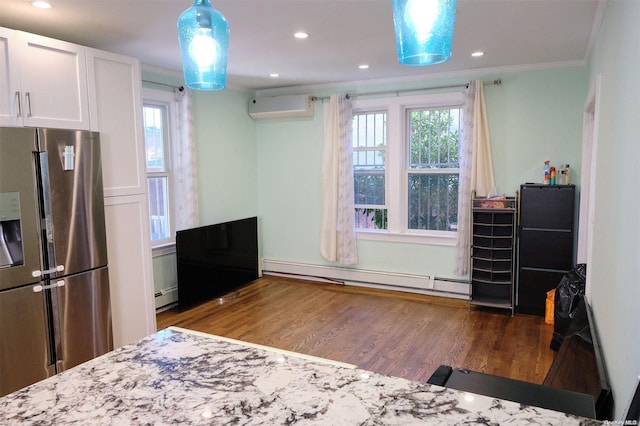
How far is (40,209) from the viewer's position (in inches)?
105

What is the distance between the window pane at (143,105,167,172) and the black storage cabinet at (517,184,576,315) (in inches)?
144

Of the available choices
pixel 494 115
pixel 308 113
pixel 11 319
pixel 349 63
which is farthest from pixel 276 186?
pixel 11 319

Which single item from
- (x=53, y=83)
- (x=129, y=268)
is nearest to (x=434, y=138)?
(x=129, y=268)

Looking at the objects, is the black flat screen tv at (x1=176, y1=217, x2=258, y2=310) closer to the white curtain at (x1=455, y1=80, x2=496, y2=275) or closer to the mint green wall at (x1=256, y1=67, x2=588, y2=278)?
the mint green wall at (x1=256, y1=67, x2=588, y2=278)

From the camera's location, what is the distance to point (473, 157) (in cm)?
461

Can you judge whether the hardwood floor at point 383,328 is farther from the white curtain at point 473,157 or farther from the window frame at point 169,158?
the white curtain at point 473,157

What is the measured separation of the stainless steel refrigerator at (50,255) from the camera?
8.38ft

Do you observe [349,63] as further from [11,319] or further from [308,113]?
[11,319]

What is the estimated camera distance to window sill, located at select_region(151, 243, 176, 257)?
14.8 ft

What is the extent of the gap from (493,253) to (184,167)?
3368 millimetres

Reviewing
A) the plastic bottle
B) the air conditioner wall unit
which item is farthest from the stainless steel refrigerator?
the plastic bottle

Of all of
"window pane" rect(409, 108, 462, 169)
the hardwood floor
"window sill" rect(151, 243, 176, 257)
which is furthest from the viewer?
"window pane" rect(409, 108, 462, 169)

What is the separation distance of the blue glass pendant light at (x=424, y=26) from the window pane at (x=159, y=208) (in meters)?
4.04

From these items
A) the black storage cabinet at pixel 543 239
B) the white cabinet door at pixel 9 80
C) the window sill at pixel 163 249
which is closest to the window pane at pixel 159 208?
the window sill at pixel 163 249
